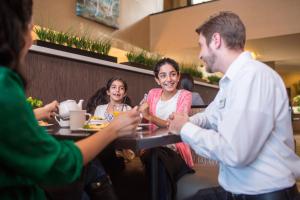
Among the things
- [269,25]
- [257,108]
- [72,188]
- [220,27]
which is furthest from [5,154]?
[269,25]

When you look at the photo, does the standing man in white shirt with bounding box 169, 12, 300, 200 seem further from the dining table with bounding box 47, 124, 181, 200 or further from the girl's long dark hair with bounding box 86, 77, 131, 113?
the girl's long dark hair with bounding box 86, 77, 131, 113

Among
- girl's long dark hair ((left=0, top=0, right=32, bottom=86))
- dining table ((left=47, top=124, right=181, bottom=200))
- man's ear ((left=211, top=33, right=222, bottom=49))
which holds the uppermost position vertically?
man's ear ((left=211, top=33, right=222, bottom=49))

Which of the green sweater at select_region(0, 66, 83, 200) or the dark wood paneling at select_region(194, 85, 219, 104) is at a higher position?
the green sweater at select_region(0, 66, 83, 200)

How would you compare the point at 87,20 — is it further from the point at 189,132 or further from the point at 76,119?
the point at 189,132

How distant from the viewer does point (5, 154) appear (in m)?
0.55

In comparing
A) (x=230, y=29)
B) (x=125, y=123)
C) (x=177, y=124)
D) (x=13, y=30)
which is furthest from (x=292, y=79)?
(x=13, y=30)

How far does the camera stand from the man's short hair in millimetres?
1147

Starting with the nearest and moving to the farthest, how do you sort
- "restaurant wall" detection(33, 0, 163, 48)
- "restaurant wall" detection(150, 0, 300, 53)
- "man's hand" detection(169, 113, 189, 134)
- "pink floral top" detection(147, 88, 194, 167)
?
"man's hand" detection(169, 113, 189, 134) → "pink floral top" detection(147, 88, 194, 167) → "restaurant wall" detection(33, 0, 163, 48) → "restaurant wall" detection(150, 0, 300, 53)

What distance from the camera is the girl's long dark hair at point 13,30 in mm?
559

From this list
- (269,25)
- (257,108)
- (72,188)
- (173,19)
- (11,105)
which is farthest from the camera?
(173,19)

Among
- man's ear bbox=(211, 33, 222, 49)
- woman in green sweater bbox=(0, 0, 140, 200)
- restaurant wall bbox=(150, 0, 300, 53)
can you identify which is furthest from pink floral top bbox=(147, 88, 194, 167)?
restaurant wall bbox=(150, 0, 300, 53)

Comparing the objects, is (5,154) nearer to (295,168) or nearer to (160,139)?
(160,139)

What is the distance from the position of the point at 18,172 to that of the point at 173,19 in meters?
8.01

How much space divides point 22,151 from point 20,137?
1.0 inches
